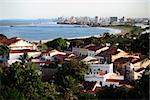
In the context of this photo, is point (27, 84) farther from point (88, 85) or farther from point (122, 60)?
point (122, 60)

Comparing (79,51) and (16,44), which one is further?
(79,51)

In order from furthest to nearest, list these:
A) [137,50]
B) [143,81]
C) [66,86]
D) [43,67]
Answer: [137,50] < [43,67] < [66,86] < [143,81]

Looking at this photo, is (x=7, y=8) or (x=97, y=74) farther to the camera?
(x=97, y=74)

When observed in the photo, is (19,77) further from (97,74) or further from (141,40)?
(141,40)

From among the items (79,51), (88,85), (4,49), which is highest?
(4,49)

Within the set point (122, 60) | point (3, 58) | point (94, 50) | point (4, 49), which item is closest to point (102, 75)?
point (122, 60)

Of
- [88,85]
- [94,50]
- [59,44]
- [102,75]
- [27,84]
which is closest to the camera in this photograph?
[27,84]

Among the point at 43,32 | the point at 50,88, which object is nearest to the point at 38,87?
the point at 50,88

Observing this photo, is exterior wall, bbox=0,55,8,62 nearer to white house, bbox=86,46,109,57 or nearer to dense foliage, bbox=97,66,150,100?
white house, bbox=86,46,109,57
